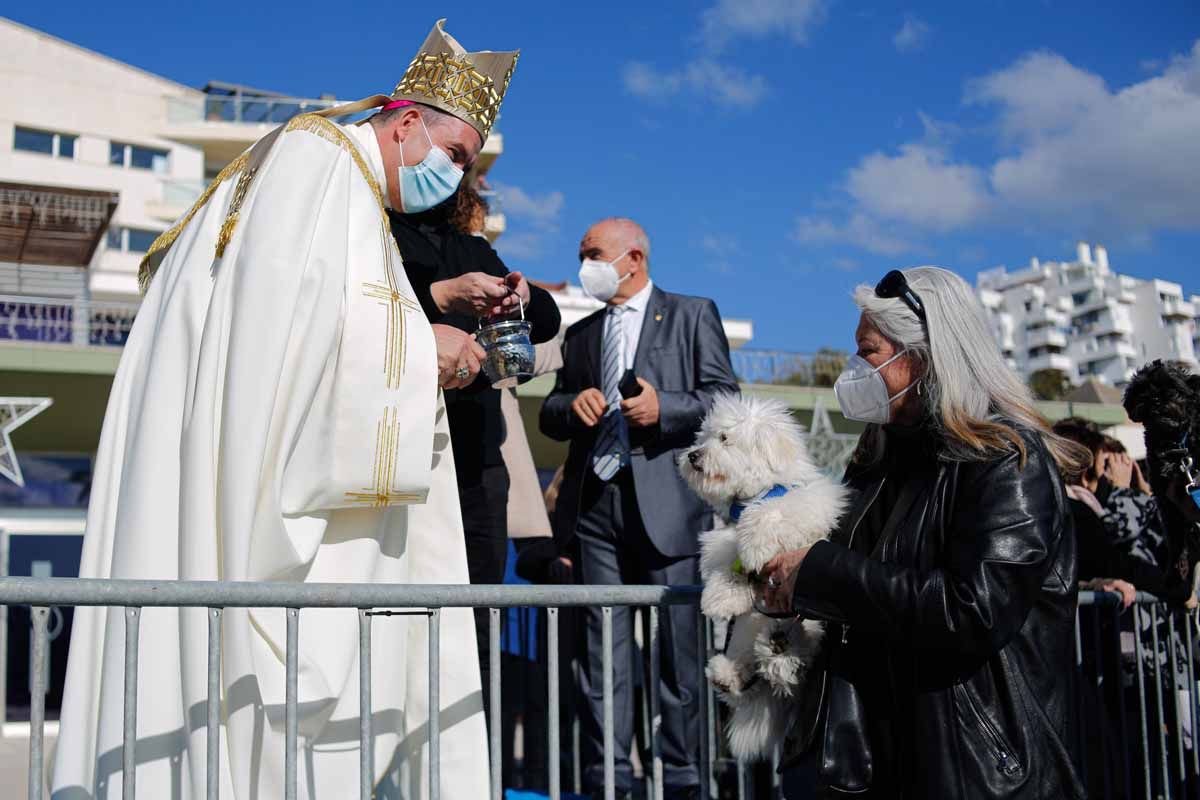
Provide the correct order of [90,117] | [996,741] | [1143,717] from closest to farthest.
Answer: [996,741] → [1143,717] → [90,117]

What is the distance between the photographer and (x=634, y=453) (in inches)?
182

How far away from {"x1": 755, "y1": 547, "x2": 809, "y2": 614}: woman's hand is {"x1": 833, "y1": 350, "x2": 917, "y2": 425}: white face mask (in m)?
0.38

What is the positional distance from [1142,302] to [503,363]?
122m

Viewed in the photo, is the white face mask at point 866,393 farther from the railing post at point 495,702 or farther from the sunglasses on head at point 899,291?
the railing post at point 495,702

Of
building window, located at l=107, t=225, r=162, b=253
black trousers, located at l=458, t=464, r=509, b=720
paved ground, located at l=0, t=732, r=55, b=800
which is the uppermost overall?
building window, located at l=107, t=225, r=162, b=253

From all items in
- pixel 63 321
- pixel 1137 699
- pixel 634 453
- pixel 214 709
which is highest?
pixel 63 321

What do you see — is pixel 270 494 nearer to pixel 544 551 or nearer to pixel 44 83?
pixel 544 551

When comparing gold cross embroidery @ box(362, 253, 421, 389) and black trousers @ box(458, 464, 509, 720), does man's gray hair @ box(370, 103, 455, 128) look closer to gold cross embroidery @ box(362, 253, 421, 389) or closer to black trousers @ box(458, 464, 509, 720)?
gold cross embroidery @ box(362, 253, 421, 389)

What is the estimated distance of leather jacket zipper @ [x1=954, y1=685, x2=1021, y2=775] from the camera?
2395 mm

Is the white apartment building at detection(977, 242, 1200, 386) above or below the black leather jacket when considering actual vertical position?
above

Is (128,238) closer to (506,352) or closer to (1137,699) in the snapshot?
(506,352)

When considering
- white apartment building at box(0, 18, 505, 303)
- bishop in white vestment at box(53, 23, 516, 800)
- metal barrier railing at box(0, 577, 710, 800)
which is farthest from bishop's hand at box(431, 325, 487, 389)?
white apartment building at box(0, 18, 505, 303)

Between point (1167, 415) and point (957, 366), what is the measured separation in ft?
5.44

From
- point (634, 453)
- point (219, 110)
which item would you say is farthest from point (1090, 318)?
point (634, 453)
